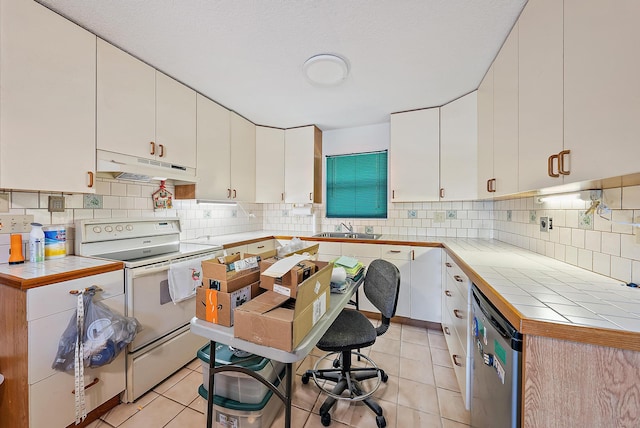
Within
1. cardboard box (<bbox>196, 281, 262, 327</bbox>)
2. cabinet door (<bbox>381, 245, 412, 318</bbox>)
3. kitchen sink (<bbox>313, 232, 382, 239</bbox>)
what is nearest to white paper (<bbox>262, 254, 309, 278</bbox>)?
cardboard box (<bbox>196, 281, 262, 327</bbox>)

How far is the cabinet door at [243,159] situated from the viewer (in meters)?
2.86

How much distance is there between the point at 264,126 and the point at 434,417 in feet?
10.8

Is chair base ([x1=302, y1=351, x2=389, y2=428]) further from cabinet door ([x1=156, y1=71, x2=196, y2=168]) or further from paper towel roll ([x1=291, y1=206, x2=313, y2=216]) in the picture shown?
cabinet door ([x1=156, y1=71, x2=196, y2=168])

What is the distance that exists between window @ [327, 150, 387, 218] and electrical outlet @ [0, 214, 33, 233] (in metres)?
2.76

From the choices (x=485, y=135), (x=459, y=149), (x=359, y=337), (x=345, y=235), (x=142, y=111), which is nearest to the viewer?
Result: (x=359, y=337)

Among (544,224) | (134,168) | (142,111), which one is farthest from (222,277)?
(544,224)

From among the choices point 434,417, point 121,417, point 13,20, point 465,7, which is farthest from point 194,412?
point 465,7

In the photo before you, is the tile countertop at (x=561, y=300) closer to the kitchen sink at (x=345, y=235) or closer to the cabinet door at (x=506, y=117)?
the cabinet door at (x=506, y=117)

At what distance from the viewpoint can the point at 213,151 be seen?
2.56 metres

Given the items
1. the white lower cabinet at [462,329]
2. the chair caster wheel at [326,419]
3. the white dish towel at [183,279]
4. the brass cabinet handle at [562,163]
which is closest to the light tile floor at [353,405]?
the chair caster wheel at [326,419]

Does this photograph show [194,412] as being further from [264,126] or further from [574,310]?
[264,126]

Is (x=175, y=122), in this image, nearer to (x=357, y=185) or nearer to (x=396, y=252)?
(x=357, y=185)

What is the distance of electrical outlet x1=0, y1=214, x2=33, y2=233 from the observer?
4.79 feet

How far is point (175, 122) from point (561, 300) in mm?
2715
